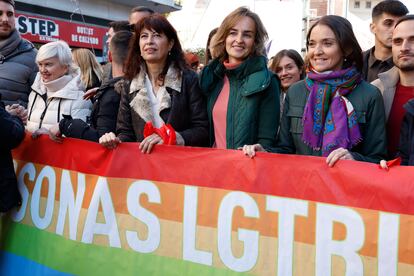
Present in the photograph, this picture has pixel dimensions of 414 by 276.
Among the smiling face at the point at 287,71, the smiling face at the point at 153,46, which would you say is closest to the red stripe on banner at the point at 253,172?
the smiling face at the point at 153,46

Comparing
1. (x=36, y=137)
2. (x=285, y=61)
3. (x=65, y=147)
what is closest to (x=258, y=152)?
(x=65, y=147)

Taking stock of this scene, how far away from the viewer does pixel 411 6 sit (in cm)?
1320

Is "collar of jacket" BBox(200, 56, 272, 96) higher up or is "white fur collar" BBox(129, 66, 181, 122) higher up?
"collar of jacket" BBox(200, 56, 272, 96)

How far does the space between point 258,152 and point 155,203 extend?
69 cm

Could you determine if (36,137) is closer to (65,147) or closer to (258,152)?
(65,147)

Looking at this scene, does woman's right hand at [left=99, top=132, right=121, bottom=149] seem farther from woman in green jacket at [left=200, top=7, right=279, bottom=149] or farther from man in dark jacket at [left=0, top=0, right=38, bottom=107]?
man in dark jacket at [left=0, top=0, right=38, bottom=107]

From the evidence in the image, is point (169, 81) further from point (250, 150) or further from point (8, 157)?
point (8, 157)

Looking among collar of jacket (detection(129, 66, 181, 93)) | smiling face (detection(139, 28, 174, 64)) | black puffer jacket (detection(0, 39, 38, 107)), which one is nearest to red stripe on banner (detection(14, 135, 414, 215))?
collar of jacket (detection(129, 66, 181, 93))

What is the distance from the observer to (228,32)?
10.4ft

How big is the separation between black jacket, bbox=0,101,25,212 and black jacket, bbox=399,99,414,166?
2.35 meters

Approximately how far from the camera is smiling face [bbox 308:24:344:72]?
8.94ft

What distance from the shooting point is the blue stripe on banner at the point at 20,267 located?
3.07m

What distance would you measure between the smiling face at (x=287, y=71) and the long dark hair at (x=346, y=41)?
189cm

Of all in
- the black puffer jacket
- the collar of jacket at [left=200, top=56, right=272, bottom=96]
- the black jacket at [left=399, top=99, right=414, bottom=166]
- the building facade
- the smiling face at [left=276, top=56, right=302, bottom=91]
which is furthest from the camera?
the building facade
